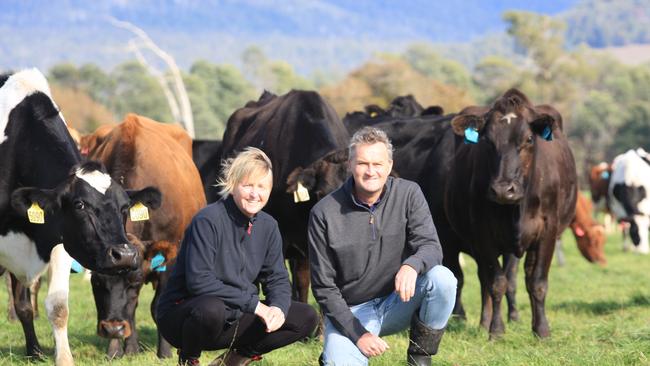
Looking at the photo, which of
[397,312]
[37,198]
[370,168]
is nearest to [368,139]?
[370,168]

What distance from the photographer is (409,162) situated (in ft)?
37.2

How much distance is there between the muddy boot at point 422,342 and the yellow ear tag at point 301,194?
324 cm

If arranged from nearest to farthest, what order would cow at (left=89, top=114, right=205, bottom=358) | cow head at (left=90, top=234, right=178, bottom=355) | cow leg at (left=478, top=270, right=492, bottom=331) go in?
cow head at (left=90, top=234, right=178, bottom=355)
cow at (left=89, top=114, right=205, bottom=358)
cow leg at (left=478, top=270, right=492, bottom=331)

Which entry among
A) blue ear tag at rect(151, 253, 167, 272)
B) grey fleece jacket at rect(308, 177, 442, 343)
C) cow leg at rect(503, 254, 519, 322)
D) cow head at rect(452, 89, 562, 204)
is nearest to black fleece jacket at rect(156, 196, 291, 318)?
grey fleece jacket at rect(308, 177, 442, 343)

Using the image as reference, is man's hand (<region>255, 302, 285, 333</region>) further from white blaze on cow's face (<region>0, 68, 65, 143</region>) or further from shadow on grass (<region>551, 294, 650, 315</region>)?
shadow on grass (<region>551, 294, 650, 315</region>)

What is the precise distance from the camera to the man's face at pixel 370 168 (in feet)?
17.8

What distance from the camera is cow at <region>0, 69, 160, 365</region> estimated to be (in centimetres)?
672

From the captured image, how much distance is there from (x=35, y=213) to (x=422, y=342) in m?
3.07

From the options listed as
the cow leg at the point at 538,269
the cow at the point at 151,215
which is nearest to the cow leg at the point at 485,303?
the cow leg at the point at 538,269

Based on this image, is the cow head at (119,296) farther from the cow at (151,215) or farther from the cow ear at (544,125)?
the cow ear at (544,125)

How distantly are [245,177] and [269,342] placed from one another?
3.19 feet

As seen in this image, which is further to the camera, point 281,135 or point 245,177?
point 281,135

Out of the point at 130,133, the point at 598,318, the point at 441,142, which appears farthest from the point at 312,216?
the point at 441,142

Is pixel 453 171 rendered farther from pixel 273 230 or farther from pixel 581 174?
pixel 581 174
